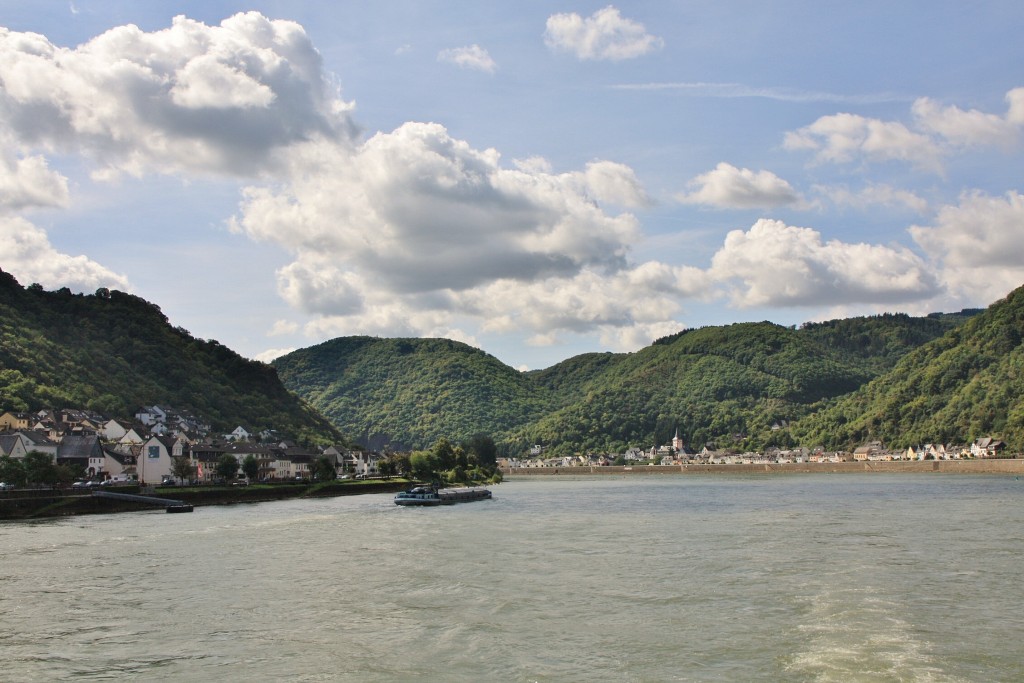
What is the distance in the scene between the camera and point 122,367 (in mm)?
152000

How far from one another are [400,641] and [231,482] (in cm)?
8002

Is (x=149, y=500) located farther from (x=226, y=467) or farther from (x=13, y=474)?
(x=226, y=467)

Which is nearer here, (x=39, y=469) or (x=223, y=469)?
(x=39, y=469)

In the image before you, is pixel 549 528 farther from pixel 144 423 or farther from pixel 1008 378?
pixel 1008 378

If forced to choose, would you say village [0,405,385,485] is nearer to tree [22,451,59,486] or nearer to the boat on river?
tree [22,451,59,486]

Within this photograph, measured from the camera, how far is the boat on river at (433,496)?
83.5 m

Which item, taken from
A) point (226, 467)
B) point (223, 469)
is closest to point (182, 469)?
point (223, 469)

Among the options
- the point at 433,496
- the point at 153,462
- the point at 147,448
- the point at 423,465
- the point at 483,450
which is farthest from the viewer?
the point at 483,450

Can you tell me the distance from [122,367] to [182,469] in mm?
67515

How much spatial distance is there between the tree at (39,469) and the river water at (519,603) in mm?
22379

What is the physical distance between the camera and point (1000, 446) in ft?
557

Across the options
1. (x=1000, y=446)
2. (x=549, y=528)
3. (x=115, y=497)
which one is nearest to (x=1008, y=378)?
(x=1000, y=446)

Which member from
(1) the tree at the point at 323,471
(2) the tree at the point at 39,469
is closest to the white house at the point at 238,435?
(1) the tree at the point at 323,471

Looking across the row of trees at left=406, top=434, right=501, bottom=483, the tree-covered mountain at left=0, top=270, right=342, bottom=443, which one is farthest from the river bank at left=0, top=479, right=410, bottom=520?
the tree-covered mountain at left=0, top=270, right=342, bottom=443
